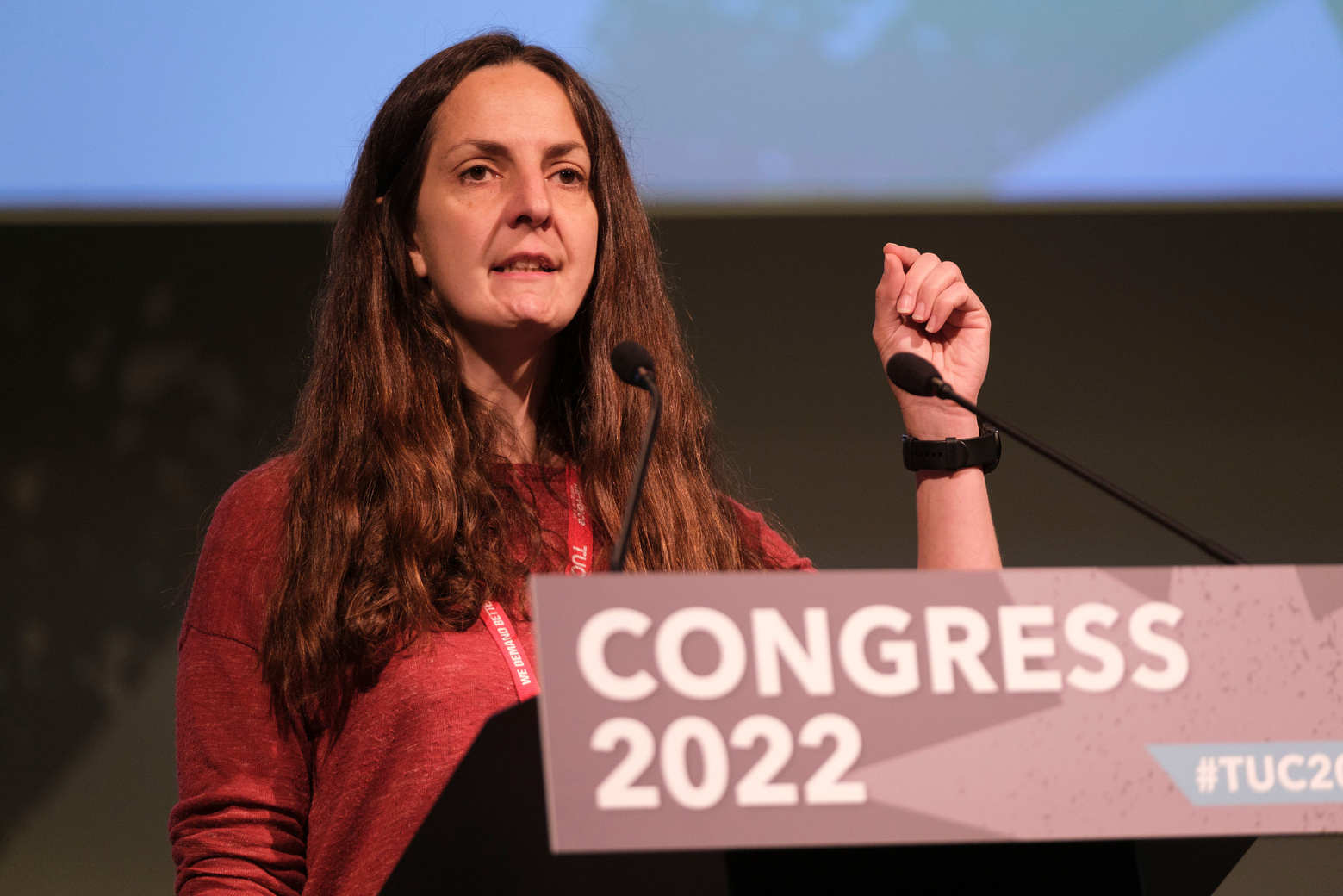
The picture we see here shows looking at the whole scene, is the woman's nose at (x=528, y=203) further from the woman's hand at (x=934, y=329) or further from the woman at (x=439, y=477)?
the woman's hand at (x=934, y=329)

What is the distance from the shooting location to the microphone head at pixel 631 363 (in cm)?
105

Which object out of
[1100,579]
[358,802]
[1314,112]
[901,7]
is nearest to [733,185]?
[901,7]

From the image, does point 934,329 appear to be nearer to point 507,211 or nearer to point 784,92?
point 507,211

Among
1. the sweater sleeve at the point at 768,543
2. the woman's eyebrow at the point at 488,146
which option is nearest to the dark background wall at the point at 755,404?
the sweater sleeve at the point at 768,543

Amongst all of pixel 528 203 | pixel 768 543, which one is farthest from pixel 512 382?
pixel 768 543

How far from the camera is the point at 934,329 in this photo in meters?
1.45

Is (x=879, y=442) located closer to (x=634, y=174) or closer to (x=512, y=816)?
(x=634, y=174)

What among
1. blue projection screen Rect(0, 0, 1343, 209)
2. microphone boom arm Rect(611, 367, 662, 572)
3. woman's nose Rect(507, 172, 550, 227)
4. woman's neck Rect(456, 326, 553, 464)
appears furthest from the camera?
blue projection screen Rect(0, 0, 1343, 209)

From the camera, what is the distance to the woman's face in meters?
1.40

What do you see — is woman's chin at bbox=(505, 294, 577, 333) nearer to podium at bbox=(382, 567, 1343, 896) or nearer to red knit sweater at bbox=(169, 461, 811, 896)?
red knit sweater at bbox=(169, 461, 811, 896)

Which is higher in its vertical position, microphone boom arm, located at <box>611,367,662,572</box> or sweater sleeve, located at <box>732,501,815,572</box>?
sweater sleeve, located at <box>732,501,815,572</box>

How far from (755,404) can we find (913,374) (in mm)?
2105

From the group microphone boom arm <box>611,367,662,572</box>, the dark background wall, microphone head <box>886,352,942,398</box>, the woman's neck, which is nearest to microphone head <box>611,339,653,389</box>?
microphone boom arm <box>611,367,662,572</box>

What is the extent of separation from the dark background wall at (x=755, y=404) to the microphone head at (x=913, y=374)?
2.04 metres
